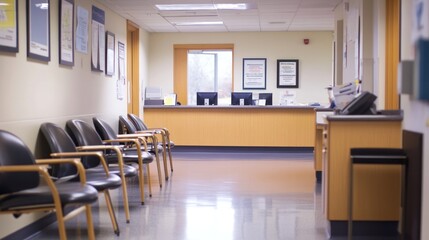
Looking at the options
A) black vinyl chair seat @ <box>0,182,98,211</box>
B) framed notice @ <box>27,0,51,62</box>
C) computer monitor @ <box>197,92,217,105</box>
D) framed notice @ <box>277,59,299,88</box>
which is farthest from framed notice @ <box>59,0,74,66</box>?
framed notice @ <box>277,59,299,88</box>

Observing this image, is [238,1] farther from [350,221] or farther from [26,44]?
[350,221]

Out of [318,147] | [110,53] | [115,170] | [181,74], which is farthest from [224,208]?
[181,74]

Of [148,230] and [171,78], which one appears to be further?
[171,78]

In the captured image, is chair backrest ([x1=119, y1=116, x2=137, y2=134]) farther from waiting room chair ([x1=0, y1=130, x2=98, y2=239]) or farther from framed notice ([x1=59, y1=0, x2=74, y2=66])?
waiting room chair ([x1=0, y1=130, x2=98, y2=239])

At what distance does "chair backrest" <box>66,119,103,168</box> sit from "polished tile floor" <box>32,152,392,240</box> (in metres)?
0.52

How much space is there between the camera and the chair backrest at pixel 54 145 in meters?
4.06

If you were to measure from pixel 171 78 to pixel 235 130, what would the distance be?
2193 mm

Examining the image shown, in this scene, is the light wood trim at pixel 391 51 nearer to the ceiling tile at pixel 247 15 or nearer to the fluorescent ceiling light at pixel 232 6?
the ceiling tile at pixel 247 15

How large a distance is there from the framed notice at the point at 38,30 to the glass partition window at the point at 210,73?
267 inches

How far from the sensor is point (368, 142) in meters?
3.93

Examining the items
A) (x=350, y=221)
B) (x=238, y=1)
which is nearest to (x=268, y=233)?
(x=350, y=221)

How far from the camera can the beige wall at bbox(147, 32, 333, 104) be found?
10.5m

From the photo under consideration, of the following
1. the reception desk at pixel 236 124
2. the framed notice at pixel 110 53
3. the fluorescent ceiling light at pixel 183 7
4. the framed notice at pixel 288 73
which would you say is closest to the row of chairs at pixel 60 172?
the framed notice at pixel 110 53

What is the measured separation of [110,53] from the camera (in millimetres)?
6898
